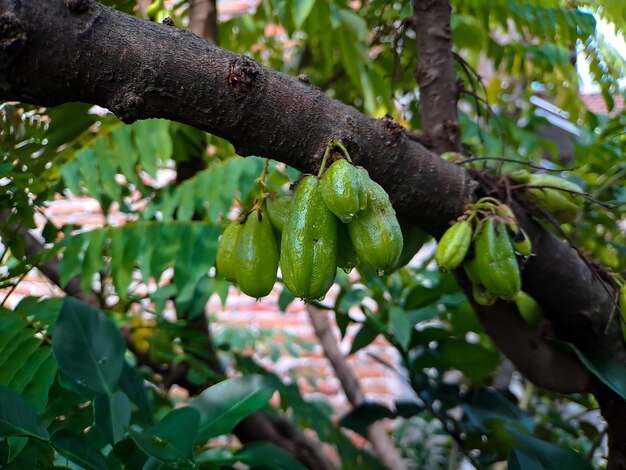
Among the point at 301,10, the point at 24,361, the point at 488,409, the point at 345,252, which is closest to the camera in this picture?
the point at 345,252

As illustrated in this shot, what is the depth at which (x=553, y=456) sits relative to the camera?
0.98 metres

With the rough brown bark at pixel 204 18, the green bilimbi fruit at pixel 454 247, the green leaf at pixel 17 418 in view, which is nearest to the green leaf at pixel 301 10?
the rough brown bark at pixel 204 18

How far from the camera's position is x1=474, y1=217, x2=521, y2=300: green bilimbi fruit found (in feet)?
2.74

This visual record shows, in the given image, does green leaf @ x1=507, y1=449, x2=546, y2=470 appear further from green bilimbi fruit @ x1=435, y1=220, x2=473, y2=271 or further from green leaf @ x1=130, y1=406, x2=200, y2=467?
green leaf @ x1=130, y1=406, x2=200, y2=467

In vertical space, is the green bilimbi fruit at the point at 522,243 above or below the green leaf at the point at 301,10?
below

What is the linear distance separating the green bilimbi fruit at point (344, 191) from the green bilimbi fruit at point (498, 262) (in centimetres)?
26

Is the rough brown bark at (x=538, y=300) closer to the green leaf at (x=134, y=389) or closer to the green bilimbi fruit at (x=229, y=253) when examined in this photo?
the green bilimbi fruit at (x=229, y=253)

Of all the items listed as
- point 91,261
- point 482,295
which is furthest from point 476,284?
point 91,261

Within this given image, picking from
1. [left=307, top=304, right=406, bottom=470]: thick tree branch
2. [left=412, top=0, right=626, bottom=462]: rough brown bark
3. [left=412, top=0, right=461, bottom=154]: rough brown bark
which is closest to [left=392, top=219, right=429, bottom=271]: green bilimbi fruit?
[left=412, top=0, right=626, bottom=462]: rough brown bark

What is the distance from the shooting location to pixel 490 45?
2018mm

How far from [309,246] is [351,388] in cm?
142

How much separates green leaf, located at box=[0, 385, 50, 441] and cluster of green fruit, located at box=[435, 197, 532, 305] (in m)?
0.56

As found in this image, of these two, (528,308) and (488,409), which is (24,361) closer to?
(528,308)

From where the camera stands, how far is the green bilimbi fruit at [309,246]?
2.15 ft
